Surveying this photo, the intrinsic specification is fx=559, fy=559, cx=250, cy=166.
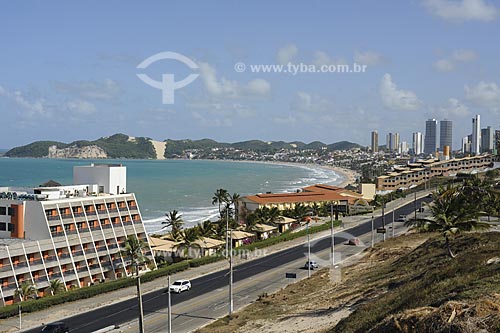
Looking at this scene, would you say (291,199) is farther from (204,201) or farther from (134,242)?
(134,242)

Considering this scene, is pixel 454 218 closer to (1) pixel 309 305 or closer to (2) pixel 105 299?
(1) pixel 309 305

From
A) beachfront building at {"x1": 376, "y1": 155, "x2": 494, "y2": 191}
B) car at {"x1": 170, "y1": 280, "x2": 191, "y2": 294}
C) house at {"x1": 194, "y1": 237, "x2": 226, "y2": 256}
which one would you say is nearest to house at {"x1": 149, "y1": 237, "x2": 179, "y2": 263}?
house at {"x1": 194, "y1": 237, "x2": 226, "y2": 256}

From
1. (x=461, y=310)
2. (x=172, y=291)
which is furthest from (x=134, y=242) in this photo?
(x=461, y=310)

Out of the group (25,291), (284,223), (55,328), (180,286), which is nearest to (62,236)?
(25,291)

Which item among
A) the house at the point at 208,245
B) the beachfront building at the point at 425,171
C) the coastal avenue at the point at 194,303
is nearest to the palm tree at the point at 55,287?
the coastal avenue at the point at 194,303

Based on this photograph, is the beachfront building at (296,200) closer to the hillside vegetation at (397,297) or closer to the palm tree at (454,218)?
the hillside vegetation at (397,297)

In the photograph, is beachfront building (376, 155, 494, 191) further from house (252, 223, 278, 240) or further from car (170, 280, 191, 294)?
car (170, 280, 191, 294)
